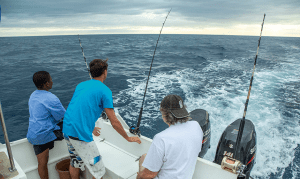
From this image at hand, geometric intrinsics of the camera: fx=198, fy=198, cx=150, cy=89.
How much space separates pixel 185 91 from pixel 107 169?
5.42 m

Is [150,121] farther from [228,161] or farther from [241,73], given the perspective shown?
[241,73]

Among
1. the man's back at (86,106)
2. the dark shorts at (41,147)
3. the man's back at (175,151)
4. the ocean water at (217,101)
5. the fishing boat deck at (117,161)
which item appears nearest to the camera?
the man's back at (175,151)

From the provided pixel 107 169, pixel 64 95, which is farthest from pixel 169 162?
pixel 64 95

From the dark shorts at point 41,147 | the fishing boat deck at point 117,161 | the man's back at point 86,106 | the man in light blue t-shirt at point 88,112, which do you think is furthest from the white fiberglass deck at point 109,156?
the man's back at point 86,106

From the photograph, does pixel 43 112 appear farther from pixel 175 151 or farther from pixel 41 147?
pixel 175 151

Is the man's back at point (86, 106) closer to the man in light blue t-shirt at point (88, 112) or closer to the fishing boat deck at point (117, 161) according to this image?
the man in light blue t-shirt at point (88, 112)

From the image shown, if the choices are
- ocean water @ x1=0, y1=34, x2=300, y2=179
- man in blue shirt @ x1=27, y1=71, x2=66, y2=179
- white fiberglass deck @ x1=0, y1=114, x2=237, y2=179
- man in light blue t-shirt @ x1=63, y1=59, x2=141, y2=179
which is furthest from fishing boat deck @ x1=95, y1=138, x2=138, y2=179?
ocean water @ x1=0, y1=34, x2=300, y2=179

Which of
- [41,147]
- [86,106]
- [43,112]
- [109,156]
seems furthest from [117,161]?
[86,106]

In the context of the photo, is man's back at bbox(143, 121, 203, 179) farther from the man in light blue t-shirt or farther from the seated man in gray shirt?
the man in light blue t-shirt

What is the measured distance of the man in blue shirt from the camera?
177 cm

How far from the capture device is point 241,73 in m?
9.89

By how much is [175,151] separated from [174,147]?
26 mm

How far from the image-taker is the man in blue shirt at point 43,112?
177 cm

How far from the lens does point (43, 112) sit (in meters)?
1.79
